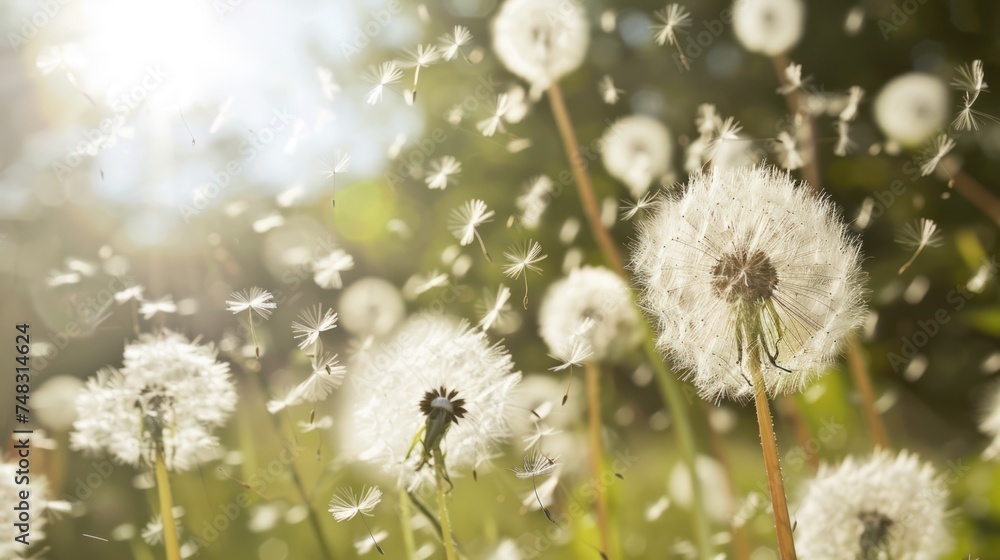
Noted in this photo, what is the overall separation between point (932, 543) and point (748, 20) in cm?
64

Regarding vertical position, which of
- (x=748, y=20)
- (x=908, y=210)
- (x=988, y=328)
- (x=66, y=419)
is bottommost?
(x=988, y=328)

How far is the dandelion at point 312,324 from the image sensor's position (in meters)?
0.74

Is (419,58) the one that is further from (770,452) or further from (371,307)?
(770,452)

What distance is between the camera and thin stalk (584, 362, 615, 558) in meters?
0.80

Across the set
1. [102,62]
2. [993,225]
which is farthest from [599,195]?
[102,62]

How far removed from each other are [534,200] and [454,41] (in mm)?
221

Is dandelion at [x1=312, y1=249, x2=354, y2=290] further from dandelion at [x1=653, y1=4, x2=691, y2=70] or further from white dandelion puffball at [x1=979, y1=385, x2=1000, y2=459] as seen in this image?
white dandelion puffball at [x1=979, y1=385, x2=1000, y2=459]

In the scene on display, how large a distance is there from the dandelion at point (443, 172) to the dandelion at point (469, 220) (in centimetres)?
4

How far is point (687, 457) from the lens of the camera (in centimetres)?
81

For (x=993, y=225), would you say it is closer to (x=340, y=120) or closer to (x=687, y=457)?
(x=687, y=457)

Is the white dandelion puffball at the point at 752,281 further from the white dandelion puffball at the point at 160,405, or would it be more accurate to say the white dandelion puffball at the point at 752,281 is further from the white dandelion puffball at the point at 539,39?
the white dandelion puffball at the point at 160,405

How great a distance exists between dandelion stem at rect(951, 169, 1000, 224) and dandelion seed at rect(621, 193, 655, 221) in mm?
389

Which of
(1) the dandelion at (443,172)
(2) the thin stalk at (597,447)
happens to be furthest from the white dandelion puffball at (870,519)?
(1) the dandelion at (443,172)

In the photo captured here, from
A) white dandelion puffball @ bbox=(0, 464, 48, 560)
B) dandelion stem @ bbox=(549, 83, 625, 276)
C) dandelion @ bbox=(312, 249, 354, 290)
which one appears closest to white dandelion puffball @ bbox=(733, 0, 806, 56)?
dandelion stem @ bbox=(549, 83, 625, 276)
